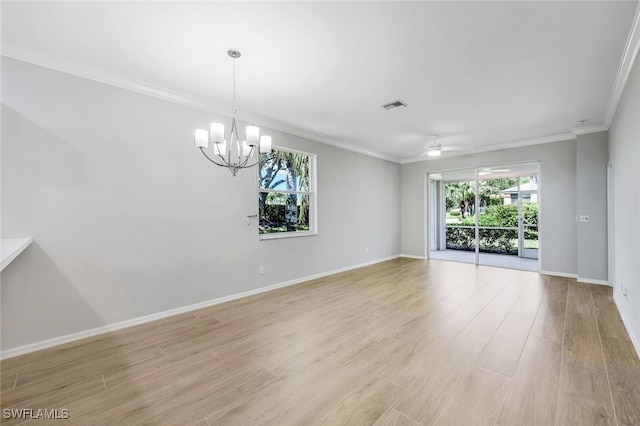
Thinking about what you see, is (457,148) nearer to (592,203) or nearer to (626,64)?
(592,203)

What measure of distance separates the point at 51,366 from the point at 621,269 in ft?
19.9

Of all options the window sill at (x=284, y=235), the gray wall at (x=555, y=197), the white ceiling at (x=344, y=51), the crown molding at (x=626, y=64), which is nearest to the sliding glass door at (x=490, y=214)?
the gray wall at (x=555, y=197)

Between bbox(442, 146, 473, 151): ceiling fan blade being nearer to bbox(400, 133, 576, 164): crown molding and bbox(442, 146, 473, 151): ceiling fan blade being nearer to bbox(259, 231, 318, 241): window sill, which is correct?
bbox(400, 133, 576, 164): crown molding

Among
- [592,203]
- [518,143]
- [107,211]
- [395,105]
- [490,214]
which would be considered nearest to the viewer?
[107,211]

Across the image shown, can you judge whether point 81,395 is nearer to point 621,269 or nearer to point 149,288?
point 149,288

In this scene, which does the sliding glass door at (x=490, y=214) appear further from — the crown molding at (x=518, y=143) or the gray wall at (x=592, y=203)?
the gray wall at (x=592, y=203)

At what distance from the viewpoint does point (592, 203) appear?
4.50m

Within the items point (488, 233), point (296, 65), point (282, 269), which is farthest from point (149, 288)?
point (488, 233)

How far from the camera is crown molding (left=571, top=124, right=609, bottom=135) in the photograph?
4.40 m

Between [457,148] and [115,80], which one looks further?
[457,148]

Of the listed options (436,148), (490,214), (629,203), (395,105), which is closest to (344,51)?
(395,105)

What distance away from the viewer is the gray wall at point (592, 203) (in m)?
4.40

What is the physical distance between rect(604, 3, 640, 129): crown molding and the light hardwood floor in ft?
8.73

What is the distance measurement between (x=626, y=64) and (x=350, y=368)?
3.88 meters
